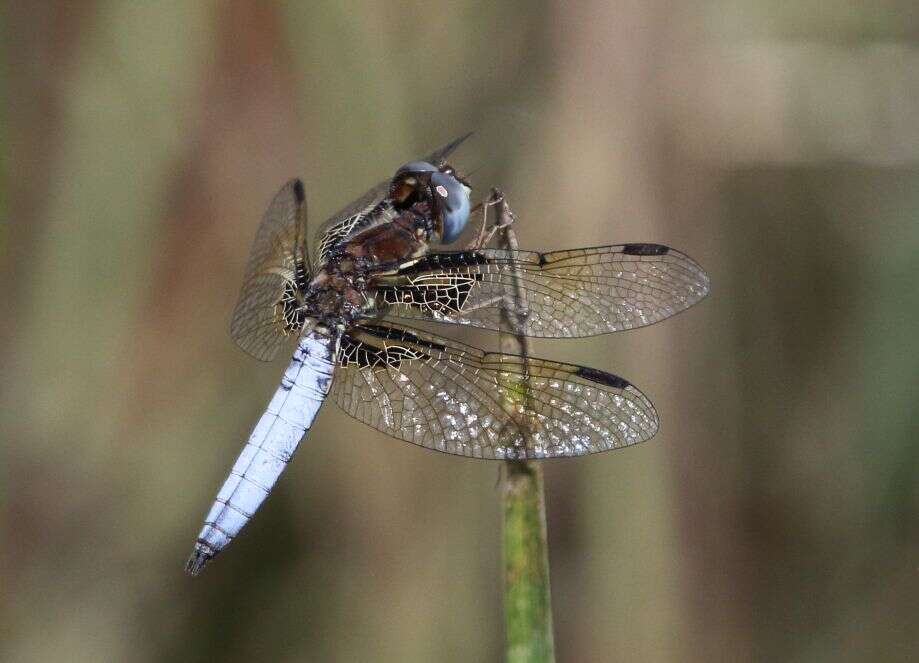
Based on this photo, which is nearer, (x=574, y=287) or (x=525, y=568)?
(x=525, y=568)

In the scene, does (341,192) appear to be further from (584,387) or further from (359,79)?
(584,387)

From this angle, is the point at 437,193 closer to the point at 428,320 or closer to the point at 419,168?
the point at 419,168

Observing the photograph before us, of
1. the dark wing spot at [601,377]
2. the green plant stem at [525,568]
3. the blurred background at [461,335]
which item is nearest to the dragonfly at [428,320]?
the dark wing spot at [601,377]

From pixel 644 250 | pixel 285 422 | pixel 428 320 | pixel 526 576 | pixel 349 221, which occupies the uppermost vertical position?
pixel 349 221

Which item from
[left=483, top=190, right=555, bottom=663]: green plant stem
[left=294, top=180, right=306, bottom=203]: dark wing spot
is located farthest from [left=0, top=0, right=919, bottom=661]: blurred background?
[left=483, top=190, right=555, bottom=663]: green plant stem

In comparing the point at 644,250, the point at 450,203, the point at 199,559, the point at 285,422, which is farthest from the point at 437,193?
the point at 199,559

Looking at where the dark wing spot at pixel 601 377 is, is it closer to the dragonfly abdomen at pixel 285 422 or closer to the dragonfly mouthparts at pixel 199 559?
the dragonfly abdomen at pixel 285 422

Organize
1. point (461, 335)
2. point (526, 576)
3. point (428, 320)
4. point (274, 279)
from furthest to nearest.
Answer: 1. point (461, 335)
2. point (274, 279)
3. point (428, 320)
4. point (526, 576)

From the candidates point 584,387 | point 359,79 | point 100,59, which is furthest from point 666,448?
point 100,59
